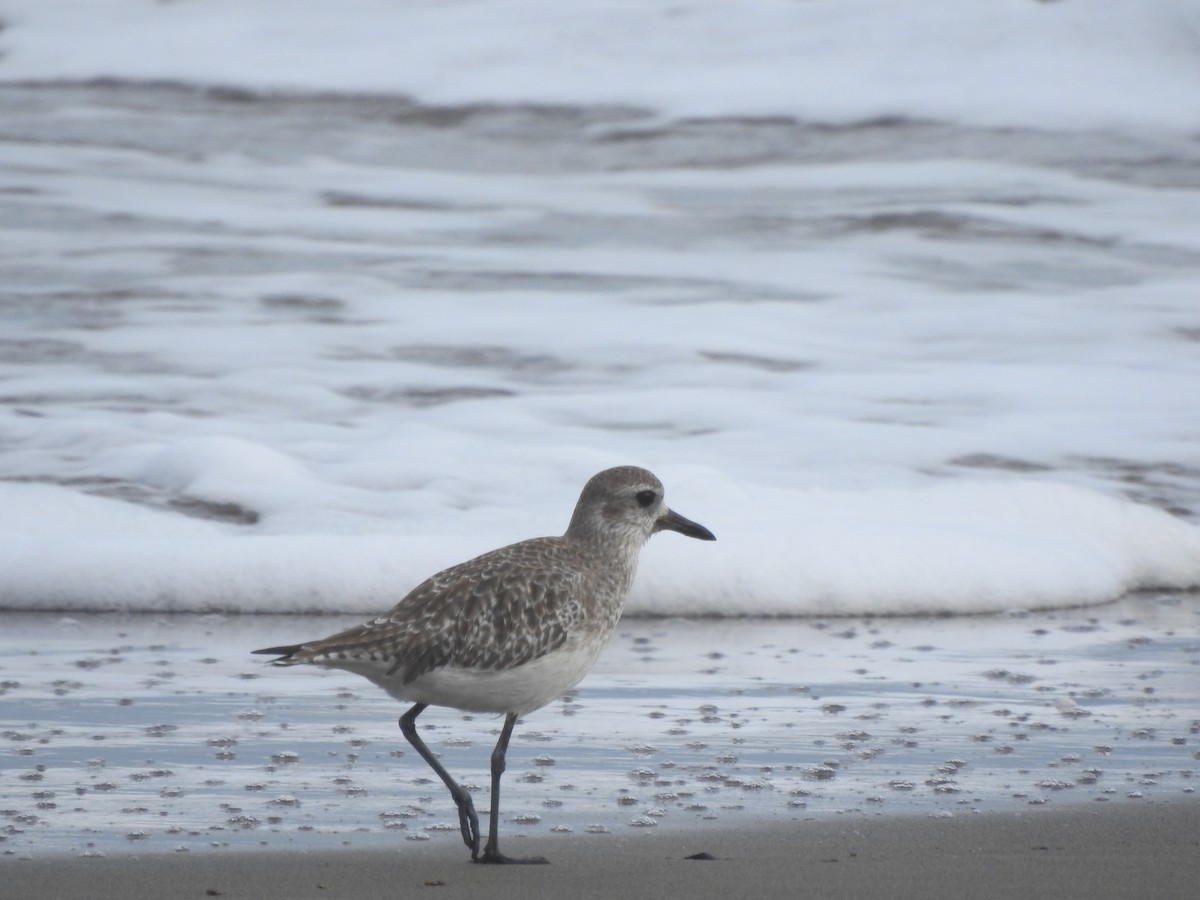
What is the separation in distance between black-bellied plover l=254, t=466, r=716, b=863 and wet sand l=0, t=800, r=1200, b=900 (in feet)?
0.47

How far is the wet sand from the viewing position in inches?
125

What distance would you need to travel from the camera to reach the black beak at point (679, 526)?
14.2 feet

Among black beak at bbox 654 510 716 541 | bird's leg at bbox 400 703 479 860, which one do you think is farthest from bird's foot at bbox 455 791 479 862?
black beak at bbox 654 510 716 541

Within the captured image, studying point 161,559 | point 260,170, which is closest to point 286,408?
point 161,559

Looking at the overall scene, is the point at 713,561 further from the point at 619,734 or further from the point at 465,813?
the point at 465,813

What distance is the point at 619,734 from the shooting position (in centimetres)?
443

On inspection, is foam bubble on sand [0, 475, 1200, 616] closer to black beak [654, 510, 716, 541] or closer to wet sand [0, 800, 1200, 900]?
Answer: black beak [654, 510, 716, 541]

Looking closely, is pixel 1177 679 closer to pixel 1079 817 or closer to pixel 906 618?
pixel 906 618

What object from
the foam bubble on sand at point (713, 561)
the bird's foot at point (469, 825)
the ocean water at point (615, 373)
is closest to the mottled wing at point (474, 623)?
the bird's foot at point (469, 825)

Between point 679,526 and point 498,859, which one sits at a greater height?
point 679,526

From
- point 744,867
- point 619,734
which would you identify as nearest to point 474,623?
point 744,867

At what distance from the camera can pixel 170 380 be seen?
9.62 m

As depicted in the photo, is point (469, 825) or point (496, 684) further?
point (496, 684)

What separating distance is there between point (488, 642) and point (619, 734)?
870mm
